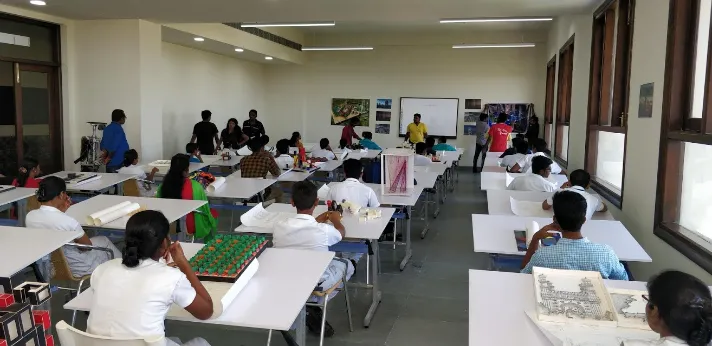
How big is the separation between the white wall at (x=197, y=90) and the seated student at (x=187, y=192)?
18.8 feet

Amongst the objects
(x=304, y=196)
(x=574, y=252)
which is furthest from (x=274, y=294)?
(x=574, y=252)

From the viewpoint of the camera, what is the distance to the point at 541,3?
6578mm

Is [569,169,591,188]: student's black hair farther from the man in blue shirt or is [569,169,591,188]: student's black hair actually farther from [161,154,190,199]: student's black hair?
the man in blue shirt

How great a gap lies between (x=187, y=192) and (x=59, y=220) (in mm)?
1387

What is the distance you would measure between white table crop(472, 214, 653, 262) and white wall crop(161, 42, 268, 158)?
309 inches

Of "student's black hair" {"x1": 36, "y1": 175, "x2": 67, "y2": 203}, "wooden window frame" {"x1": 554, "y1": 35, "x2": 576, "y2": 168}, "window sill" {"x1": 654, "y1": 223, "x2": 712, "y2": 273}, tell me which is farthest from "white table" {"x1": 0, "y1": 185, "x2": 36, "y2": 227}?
"wooden window frame" {"x1": 554, "y1": 35, "x2": 576, "y2": 168}

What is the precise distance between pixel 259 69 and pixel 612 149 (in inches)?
400

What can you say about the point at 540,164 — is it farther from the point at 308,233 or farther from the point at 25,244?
the point at 25,244

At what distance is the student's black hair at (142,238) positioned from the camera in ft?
6.48

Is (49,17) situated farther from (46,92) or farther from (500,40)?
(500,40)

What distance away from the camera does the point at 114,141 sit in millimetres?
7301

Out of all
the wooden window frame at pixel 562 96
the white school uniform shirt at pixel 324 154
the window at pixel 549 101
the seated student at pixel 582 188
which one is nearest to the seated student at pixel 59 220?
the seated student at pixel 582 188

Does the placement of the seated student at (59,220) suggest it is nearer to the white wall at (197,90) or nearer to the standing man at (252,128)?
the white wall at (197,90)

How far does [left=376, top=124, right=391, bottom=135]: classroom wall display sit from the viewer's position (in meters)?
14.1
